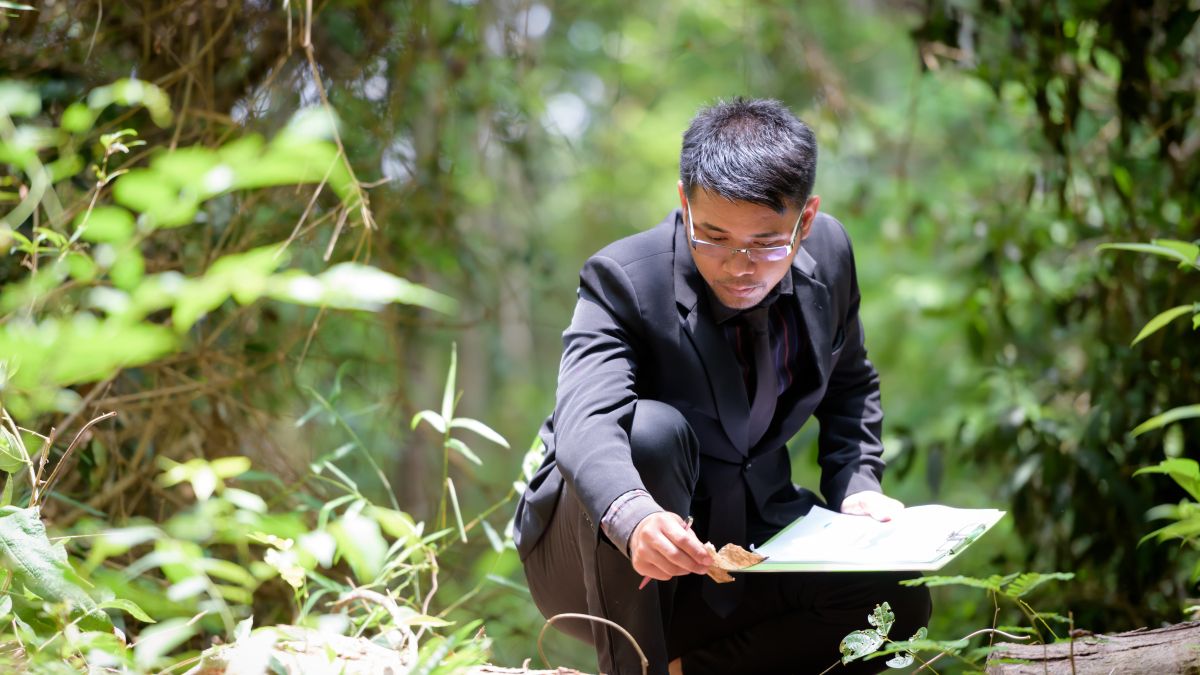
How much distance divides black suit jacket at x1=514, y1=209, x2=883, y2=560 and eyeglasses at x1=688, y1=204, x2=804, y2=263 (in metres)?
0.12

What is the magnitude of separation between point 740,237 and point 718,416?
370 millimetres

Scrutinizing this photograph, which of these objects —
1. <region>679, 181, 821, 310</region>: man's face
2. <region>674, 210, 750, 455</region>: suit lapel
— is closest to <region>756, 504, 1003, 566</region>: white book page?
<region>674, 210, 750, 455</region>: suit lapel

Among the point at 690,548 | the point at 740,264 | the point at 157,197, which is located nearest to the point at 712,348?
the point at 740,264

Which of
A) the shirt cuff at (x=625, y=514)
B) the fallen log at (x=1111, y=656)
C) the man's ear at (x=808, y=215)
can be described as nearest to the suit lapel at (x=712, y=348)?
the man's ear at (x=808, y=215)

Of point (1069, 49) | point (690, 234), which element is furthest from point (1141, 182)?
point (690, 234)

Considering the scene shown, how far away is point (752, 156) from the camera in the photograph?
6.34 feet

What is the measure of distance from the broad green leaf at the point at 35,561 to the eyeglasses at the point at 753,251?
1.14 m

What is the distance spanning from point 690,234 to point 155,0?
178 cm

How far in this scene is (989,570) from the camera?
3.82 metres

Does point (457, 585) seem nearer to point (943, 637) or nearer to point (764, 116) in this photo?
point (943, 637)

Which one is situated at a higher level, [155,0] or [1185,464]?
[155,0]

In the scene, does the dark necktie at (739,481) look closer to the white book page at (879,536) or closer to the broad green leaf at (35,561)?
the white book page at (879,536)

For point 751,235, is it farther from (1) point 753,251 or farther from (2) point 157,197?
(2) point 157,197

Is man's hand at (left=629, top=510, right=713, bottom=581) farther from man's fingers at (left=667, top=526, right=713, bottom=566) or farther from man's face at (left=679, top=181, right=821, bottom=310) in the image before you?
man's face at (left=679, top=181, right=821, bottom=310)
